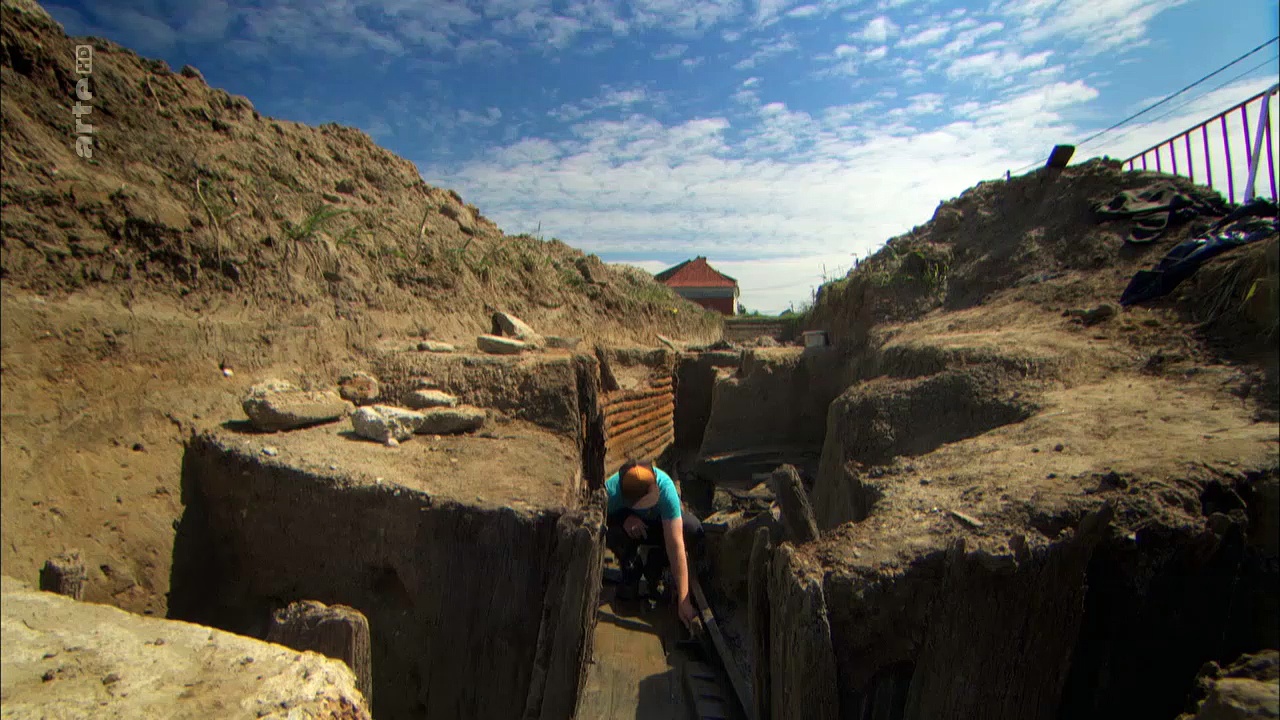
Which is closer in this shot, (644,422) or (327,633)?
(327,633)

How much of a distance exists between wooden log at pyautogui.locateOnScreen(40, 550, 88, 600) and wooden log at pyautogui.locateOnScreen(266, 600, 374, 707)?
0.64m

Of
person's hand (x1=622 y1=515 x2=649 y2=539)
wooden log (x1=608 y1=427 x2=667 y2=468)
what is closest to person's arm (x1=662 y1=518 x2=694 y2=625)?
person's hand (x1=622 y1=515 x2=649 y2=539)

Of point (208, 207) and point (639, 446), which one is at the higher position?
point (208, 207)

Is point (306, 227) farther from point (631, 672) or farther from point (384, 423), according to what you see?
point (631, 672)

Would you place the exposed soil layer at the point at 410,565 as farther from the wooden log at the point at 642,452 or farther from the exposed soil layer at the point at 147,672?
the wooden log at the point at 642,452

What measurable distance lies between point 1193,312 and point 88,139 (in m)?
6.84

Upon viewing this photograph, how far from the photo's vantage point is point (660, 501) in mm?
4723

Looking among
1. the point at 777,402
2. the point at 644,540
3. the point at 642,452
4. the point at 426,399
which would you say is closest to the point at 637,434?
the point at 642,452

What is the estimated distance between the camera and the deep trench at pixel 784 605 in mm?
2236

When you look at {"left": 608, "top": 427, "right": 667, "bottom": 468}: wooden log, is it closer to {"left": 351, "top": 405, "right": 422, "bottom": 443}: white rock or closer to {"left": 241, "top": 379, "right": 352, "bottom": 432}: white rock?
{"left": 351, "top": 405, "right": 422, "bottom": 443}: white rock

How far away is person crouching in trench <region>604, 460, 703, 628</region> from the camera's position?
4457 millimetres

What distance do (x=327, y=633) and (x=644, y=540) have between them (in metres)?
3.24

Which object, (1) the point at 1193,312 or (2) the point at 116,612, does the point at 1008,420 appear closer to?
(1) the point at 1193,312

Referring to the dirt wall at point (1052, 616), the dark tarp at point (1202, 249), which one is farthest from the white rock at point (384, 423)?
the dark tarp at point (1202, 249)
